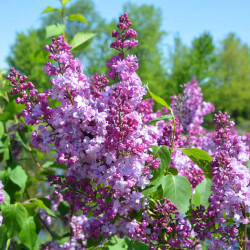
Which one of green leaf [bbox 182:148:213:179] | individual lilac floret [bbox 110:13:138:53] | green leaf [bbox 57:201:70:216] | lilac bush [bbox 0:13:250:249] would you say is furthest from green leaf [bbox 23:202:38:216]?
individual lilac floret [bbox 110:13:138:53]

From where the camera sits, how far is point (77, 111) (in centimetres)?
119

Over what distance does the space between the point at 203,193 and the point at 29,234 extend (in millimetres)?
1159

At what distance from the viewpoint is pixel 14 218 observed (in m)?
1.95

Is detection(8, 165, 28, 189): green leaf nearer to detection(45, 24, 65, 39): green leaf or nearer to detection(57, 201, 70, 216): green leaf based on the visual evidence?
detection(57, 201, 70, 216): green leaf

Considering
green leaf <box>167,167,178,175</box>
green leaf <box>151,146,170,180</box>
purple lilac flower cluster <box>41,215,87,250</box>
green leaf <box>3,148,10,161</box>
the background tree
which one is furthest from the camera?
the background tree

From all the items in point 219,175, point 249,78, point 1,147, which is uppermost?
point 249,78

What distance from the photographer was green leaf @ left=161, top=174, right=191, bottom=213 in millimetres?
1300

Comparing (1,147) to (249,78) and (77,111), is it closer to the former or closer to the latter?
(77,111)

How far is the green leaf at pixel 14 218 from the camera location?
6.36 feet

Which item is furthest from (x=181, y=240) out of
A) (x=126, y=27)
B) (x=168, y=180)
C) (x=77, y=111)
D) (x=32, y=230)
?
(x=32, y=230)

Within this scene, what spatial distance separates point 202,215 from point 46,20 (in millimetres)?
33453

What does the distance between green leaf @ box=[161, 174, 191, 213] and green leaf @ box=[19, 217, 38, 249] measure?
112cm

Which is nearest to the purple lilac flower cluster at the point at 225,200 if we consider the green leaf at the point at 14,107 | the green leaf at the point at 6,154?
the green leaf at the point at 14,107

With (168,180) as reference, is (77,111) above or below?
above
